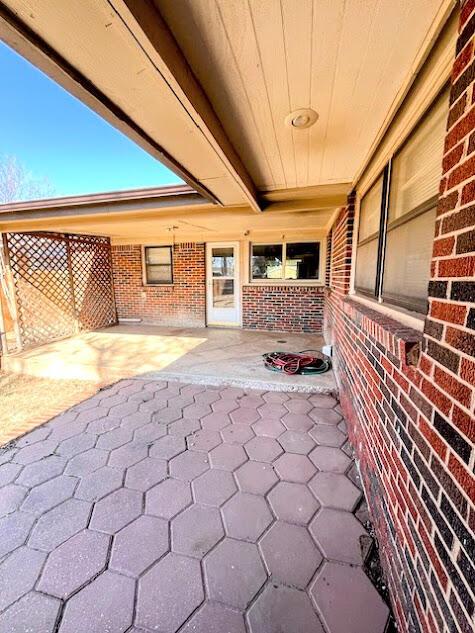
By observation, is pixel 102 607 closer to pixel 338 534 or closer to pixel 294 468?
pixel 338 534

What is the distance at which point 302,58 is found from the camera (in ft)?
3.96

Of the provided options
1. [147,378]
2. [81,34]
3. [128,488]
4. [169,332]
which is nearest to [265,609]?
[128,488]

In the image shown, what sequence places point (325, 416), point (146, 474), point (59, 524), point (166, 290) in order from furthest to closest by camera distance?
point (166, 290) < point (325, 416) < point (146, 474) < point (59, 524)

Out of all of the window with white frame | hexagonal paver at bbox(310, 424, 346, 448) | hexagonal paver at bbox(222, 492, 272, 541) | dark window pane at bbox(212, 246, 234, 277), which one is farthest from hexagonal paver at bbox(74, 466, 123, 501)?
dark window pane at bbox(212, 246, 234, 277)

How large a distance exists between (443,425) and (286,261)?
5497 mm

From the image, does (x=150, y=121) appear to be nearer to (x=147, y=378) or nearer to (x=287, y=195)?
(x=287, y=195)

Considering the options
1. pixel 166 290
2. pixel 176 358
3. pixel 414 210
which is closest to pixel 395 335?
pixel 414 210

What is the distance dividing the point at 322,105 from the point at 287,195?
1644 millimetres

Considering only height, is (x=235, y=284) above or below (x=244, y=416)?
above

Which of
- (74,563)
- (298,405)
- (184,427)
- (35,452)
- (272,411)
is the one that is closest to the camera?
(74,563)

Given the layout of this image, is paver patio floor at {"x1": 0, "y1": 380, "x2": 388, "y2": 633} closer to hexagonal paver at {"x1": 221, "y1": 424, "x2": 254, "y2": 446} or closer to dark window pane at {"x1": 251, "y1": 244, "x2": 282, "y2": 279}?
hexagonal paver at {"x1": 221, "y1": 424, "x2": 254, "y2": 446}

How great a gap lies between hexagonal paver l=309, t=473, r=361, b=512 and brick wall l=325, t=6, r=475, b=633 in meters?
0.41

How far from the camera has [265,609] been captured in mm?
1147

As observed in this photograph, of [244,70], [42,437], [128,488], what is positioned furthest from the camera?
[42,437]
